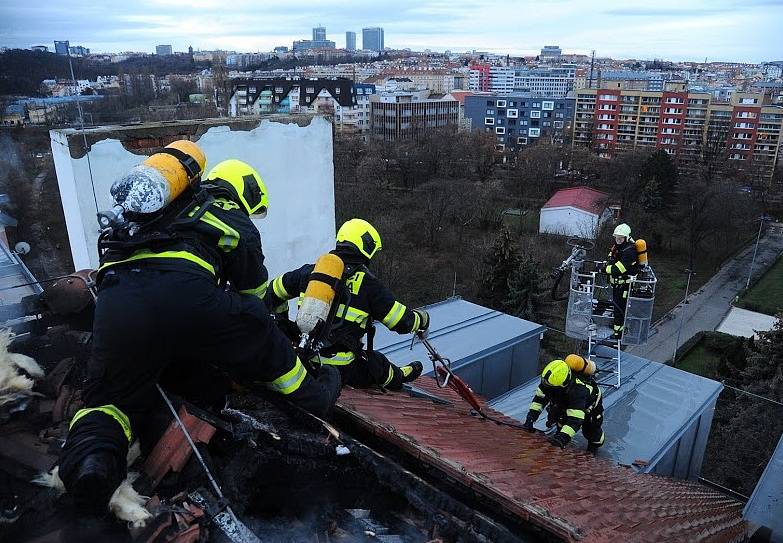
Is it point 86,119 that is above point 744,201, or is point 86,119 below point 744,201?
above

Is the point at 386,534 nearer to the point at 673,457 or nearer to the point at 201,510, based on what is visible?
the point at 201,510

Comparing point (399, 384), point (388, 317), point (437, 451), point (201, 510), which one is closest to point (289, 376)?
point (201, 510)

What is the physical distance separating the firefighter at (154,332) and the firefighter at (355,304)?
1.44m

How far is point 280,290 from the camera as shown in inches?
170

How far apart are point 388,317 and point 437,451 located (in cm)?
147

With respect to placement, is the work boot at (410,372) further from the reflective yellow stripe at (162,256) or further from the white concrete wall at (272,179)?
the white concrete wall at (272,179)

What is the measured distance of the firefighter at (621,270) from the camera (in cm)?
868

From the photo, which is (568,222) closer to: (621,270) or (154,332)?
(621,270)

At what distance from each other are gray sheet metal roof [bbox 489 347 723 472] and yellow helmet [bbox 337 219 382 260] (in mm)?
3821

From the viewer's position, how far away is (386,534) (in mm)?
2482

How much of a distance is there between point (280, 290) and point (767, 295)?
3504 cm

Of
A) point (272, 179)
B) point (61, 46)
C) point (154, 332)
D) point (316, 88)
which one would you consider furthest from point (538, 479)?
point (316, 88)

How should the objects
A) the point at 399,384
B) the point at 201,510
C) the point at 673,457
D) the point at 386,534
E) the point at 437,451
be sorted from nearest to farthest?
1. the point at 201,510
2. the point at 386,534
3. the point at 437,451
4. the point at 399,384
5. the point at 673,457

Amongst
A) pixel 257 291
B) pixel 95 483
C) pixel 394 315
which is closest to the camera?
pixel 95 483
